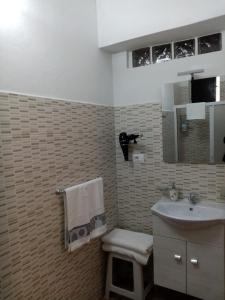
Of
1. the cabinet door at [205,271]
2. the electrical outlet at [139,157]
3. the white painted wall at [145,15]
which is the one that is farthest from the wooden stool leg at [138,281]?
the white painted wall at [145,15]

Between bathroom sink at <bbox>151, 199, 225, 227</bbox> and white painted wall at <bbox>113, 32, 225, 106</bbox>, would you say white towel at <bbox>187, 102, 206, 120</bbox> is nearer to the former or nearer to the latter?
white painted wall at <bbox>113, 32, 225, 106</bbox>

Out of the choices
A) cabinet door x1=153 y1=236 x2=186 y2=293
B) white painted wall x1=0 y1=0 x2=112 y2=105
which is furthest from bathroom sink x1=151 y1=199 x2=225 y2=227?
white painted wall x1=0 y1=0 x2=112 y2=105

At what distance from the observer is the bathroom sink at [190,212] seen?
1660 mm

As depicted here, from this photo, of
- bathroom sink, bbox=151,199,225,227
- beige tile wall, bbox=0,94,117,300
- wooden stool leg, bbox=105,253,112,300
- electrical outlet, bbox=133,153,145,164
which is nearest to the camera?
beige tile wall, bbox=0,94,117,300

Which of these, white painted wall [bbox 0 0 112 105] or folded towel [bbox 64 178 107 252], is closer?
white painted wall [bbox 0 0 112 105]

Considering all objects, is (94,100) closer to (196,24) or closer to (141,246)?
(196,24)

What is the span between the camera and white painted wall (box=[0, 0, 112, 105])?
1.34 meters

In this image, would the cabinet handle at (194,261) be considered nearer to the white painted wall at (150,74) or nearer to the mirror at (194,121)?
the mirror at (194,121)

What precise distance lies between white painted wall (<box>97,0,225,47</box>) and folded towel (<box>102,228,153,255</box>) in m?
1.69

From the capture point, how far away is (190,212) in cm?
195

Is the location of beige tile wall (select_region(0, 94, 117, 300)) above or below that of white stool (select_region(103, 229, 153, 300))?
above

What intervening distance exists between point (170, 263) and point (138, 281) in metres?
0.32

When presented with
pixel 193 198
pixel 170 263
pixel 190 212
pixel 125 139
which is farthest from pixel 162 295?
pixel 125 139

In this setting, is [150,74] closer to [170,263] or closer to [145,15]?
[145,15]
